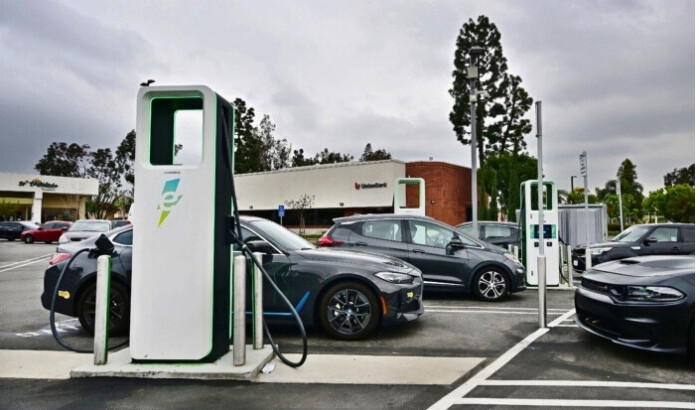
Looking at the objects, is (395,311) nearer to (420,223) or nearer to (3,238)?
(420,223)

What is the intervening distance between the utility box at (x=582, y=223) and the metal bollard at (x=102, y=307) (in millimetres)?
20014

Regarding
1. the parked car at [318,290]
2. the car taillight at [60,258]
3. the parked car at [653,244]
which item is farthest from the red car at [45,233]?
the parked car at [653,244]

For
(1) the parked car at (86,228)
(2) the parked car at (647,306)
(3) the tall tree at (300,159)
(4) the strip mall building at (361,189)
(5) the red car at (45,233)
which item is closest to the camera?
(2) the parked car at (647,306)

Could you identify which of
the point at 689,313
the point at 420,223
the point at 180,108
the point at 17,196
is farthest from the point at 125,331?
the point at 17,196

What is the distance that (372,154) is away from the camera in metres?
Result: 92.2

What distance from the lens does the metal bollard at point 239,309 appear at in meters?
5.02

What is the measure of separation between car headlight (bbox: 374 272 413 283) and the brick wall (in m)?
30.0

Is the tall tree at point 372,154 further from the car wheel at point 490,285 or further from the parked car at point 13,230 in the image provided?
the car wheel at point 490,285

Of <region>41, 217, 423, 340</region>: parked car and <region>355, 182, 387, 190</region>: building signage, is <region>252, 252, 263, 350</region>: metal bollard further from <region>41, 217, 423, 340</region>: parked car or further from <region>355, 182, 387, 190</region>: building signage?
<region>355, 182, 387, 190</region>: building signage

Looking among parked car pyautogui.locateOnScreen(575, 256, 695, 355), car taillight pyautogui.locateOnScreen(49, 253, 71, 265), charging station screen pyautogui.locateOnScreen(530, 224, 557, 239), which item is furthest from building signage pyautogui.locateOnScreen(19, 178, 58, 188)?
parked car pyautogui.locateOnScreen(575, 256, 695, 355)

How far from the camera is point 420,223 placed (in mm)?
10156

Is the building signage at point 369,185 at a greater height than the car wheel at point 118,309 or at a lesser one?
greater

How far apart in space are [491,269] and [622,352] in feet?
13.0

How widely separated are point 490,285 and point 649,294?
176 inches
